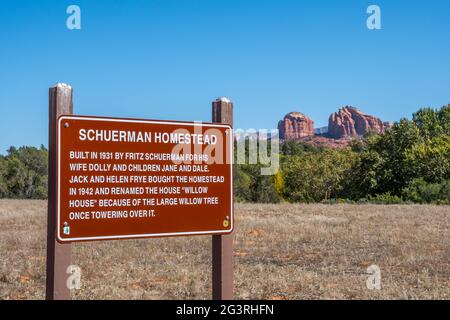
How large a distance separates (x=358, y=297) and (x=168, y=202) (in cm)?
344

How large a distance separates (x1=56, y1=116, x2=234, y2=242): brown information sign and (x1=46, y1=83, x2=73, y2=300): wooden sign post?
62 millimetres

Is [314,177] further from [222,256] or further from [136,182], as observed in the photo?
[136,182]

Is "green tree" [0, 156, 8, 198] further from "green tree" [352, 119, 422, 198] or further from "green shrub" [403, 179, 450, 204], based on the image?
"green shrub" [403, 179, 450, 204]

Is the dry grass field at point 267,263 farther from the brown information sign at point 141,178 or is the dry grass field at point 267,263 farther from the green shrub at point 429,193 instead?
the green shrub at point 429,193

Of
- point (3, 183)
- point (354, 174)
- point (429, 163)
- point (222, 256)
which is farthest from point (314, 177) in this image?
point (222, 256)

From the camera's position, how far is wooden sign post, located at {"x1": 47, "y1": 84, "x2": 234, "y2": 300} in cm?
527

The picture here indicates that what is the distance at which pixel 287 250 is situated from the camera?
12.2 m

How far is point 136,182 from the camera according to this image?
5.64m

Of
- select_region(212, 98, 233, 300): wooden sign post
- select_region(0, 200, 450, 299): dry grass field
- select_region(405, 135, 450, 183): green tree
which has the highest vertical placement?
select_region(405, 135, 450, 183): green tree

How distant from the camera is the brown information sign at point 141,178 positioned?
532 cm

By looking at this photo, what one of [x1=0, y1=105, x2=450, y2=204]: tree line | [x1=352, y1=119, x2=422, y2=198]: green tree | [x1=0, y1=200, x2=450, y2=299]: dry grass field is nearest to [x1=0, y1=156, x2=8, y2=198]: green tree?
[x1=0, y1=105, x2=450, y2=204]: tree line

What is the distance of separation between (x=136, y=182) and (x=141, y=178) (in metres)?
0.07

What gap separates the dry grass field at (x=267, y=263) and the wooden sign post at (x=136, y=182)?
220 cm
